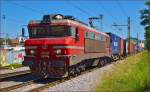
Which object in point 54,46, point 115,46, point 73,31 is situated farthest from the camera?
point 115,46

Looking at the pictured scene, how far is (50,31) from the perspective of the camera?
19.8 m

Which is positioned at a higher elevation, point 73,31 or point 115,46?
point 73,31

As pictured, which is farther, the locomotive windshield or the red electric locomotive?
the locomotive windshield

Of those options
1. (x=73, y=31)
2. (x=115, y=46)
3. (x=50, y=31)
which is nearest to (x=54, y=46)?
(x=50, y=31)

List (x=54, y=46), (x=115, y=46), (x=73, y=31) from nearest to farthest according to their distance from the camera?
(x=54, y=46) < (x=73, y=31) < (x=115, y=46)

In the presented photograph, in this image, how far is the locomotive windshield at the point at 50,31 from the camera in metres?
19.5

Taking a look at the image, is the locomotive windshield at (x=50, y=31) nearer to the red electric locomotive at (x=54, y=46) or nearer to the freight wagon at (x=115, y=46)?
the red electric locomotive at (x=54, y=46)

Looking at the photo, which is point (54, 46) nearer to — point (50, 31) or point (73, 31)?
point (50, 31)

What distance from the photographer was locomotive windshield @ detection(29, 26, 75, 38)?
64.1 feet

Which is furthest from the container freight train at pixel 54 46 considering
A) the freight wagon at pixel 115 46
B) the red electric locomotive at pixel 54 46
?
the freight wagon at pixel 115 46

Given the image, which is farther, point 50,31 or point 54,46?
point 50,31

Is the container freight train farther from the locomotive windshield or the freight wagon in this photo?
the freight wagon

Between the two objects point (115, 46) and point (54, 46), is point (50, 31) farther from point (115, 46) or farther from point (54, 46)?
point (115, 46)

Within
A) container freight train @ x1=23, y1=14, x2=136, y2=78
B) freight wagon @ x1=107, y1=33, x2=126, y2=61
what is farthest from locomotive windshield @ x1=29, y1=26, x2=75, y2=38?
freight wagon @ x1=107, y1=33, x2=126, y2=61
